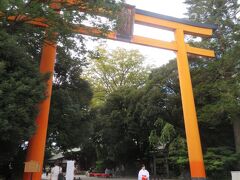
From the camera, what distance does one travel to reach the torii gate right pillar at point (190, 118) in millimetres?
13766

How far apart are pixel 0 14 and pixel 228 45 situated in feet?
40.2

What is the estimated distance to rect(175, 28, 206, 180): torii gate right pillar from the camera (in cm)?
1377

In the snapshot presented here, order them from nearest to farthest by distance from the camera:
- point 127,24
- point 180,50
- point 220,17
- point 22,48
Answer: point 22,48
point 127,24
point 180,50
point 220,17

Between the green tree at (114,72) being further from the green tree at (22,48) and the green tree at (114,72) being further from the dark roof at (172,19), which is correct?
the green tree at (22,48)

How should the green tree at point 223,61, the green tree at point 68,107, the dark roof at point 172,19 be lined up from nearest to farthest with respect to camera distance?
1. the green tree at point 68,107
2. the green tree at point 223,61
3. the dark roof at point 172,19

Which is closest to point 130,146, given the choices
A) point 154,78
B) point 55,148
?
point 154,78

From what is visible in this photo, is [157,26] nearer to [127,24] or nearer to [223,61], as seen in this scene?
[127,24]

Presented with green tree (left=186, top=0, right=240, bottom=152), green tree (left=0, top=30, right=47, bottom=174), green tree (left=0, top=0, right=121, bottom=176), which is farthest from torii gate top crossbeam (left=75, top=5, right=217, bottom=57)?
green tree (left=0, top=30, right=47, bottom=174)

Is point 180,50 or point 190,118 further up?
point 180,50

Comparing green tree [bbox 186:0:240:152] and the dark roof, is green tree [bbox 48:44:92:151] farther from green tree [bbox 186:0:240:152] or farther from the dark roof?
green tree [bbox 186:0:240:152]

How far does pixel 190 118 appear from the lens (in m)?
14.5

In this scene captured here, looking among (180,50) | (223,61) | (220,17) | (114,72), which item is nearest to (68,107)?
(180,50)

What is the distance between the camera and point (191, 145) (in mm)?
14133

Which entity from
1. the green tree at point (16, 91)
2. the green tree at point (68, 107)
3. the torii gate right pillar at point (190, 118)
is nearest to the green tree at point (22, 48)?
the green tree at point (16, 91)
